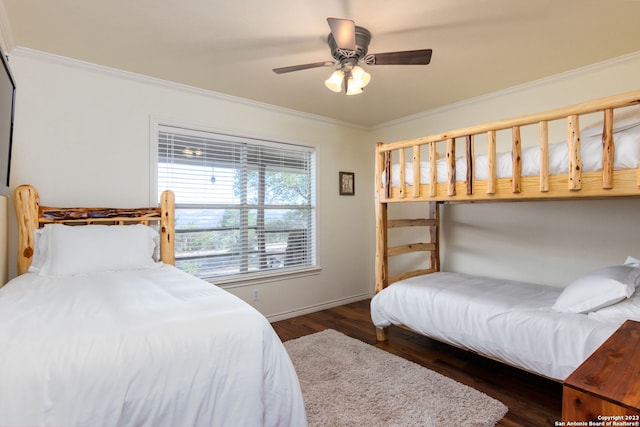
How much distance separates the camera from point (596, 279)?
1.83m

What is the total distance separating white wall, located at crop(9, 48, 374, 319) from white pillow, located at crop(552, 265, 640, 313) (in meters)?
2.44

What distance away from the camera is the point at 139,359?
0.98 meters

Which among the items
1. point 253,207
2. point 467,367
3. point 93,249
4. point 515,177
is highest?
point 515,177

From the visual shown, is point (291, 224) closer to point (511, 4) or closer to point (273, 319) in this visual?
point (273, 319)

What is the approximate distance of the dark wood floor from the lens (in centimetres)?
182

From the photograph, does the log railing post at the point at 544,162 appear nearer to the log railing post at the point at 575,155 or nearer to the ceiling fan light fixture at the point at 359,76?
the log railing post at the point at 575,155

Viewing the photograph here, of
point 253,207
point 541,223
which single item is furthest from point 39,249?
point 541,223

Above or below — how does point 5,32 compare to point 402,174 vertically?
above

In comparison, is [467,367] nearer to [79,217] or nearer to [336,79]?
[336,79]

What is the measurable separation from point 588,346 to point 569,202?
59.3 inches

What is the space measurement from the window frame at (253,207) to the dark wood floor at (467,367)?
518 millimetres

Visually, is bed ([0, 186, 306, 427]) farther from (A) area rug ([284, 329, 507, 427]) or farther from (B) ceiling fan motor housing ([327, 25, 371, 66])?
(B) ceiling fan motor housing ([327, 25, 371, 66])

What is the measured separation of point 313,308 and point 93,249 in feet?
7.63

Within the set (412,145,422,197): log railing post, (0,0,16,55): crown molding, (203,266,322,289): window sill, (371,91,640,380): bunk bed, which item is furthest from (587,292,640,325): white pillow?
(0,0,16,55): crown molding
